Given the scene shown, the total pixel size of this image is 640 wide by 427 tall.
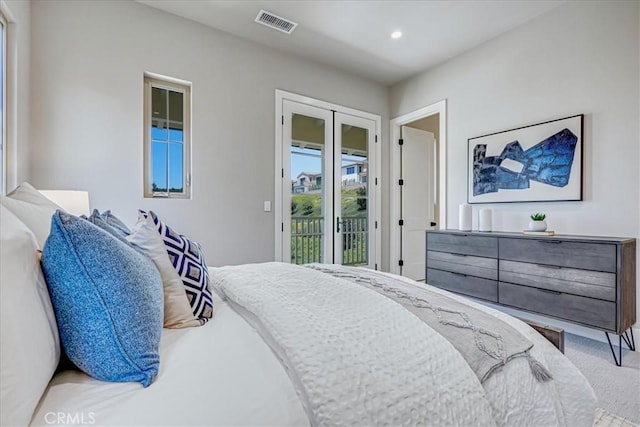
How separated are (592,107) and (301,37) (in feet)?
9.27

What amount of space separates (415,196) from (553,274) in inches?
97.9

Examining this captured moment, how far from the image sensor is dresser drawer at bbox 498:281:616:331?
7.07ft

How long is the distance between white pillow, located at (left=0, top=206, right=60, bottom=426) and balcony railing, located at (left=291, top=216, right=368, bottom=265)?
306 centimetres

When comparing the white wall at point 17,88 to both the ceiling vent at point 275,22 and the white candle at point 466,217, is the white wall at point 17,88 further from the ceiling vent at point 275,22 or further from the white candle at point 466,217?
the white candle at point 466,217

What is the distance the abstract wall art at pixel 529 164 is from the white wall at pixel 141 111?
213 cm

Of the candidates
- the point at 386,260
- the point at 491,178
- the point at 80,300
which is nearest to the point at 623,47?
the point at 491,178

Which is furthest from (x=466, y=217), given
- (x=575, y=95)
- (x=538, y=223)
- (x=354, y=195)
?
(x=354, y=195)

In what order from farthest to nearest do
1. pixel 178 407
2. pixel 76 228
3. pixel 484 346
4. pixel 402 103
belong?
pixel 402 103 → pixel 484 346 → pixel 76 228 → pixel 178 407

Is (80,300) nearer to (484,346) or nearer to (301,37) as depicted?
(484,346)

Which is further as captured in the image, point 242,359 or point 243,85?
point 243,85

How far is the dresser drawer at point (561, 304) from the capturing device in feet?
7.07

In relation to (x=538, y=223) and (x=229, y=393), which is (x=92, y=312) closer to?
(x=229, y=393)

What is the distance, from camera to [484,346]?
3.04 ft

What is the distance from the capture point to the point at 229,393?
667mm
